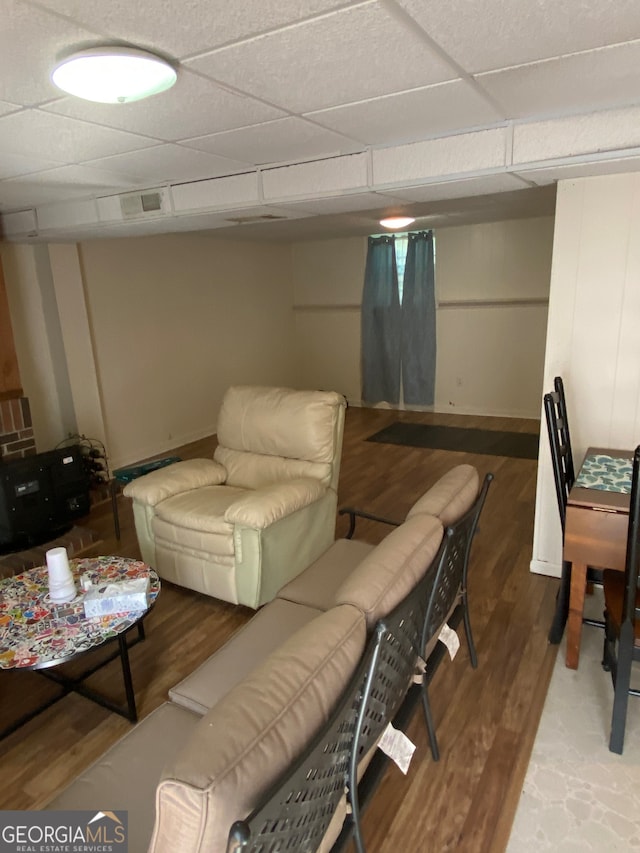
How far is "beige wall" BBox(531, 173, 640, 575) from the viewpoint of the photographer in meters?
2.39

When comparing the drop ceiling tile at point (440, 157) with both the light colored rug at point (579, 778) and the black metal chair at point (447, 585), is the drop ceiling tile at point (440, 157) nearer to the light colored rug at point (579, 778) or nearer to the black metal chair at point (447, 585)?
the black metal chair at point (447, 585)

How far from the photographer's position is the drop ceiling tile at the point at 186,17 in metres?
1.16

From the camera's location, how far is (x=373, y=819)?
1.60m

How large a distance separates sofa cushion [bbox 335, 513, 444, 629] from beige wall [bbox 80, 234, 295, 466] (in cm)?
411

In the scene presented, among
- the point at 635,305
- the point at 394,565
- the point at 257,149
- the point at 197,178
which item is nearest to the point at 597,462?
the point at 635,305

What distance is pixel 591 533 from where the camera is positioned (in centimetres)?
206

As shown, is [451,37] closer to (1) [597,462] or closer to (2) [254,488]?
(1) [597,462]

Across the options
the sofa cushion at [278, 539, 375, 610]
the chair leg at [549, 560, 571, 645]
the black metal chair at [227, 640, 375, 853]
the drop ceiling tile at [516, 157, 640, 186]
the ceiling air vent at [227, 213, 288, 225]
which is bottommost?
the chair leg at [549, 560, 571, 645]

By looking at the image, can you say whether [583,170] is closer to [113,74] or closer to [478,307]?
[113,74]

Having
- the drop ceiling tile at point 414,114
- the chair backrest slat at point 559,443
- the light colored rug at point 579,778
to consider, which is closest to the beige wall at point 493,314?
the chair backrest slat at point 559,443

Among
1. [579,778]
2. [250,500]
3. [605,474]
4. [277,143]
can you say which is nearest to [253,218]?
[277,143]

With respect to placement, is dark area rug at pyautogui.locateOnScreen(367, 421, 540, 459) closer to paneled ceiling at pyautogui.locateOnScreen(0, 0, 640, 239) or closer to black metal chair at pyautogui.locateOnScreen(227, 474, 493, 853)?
paneled ceiling at pyautogui.locateOnScreen(0, 0, 640, 239)

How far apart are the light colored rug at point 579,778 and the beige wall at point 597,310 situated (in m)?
1.09

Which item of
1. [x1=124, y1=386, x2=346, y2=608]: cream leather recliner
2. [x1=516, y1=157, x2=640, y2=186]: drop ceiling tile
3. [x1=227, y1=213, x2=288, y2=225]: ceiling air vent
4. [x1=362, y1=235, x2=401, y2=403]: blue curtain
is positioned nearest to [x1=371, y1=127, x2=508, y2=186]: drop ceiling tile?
[x1=516, y1=157, x2=640, y2=186]: drop ceiling tile
